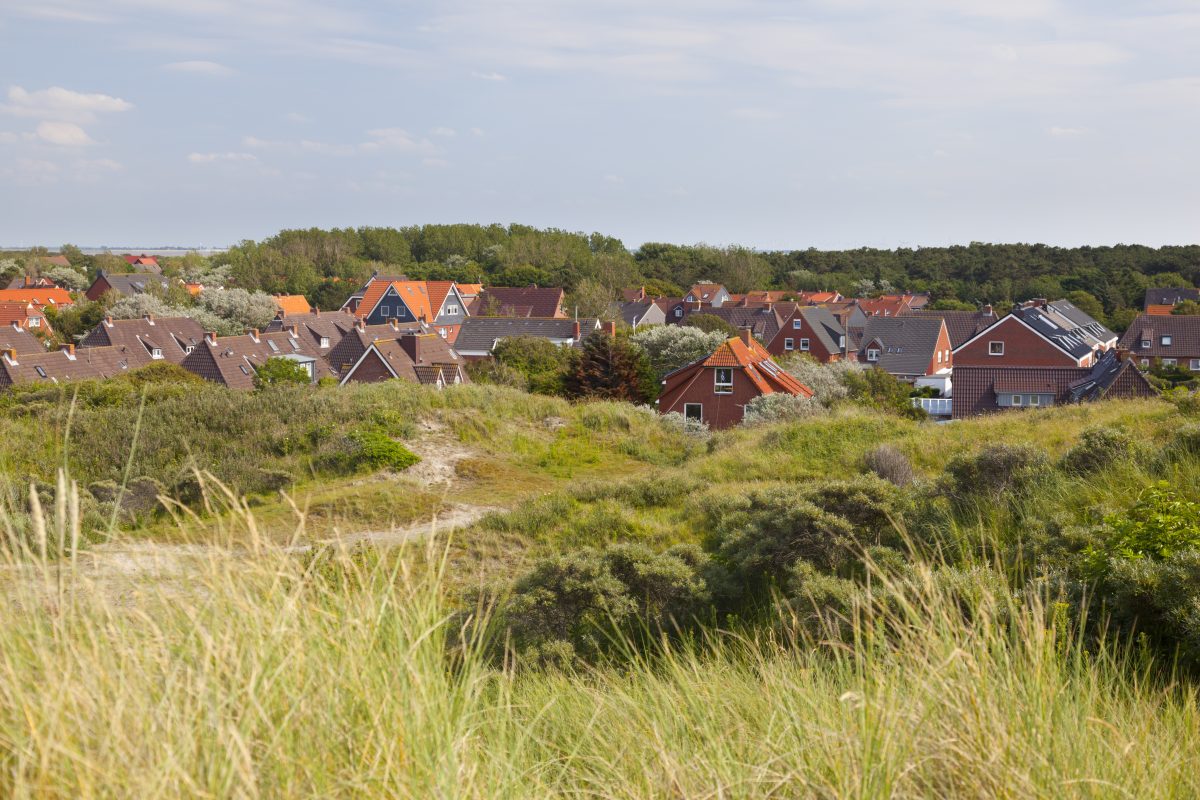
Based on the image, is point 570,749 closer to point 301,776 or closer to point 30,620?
point 301,776

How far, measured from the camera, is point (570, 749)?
11.2 ft

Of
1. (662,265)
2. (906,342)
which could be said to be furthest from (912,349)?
(662,265)

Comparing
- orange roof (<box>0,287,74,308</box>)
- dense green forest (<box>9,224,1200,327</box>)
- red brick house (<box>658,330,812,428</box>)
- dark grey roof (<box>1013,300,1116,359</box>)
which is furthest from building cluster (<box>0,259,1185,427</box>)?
dense green forest (<box>9,224,1200,327</box>)

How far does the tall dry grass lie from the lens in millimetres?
2021

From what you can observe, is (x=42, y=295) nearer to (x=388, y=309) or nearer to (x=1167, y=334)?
(x=388, y=309)

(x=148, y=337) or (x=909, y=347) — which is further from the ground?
(x=148, y=337)

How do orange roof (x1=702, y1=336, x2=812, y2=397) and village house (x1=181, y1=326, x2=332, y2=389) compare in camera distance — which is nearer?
orange roof (x1=702, y1=336, x2=812, y2=397)

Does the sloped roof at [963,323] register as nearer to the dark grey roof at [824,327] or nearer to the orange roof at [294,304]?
the dark grey roof at [824,327]

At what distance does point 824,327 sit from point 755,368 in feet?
116

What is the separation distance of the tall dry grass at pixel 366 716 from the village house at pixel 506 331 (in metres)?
50.1

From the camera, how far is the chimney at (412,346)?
40.2 meters

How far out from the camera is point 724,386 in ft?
96.4

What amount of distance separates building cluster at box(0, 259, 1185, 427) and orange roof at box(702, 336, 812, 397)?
6 cm

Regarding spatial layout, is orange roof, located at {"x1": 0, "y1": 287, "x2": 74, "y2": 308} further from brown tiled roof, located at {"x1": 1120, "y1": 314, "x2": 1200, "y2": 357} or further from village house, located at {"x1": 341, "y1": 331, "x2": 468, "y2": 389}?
brown tiled roof, located at {"x1": 1120, "y1": 314, "x2": 1200, "y2": 357}
